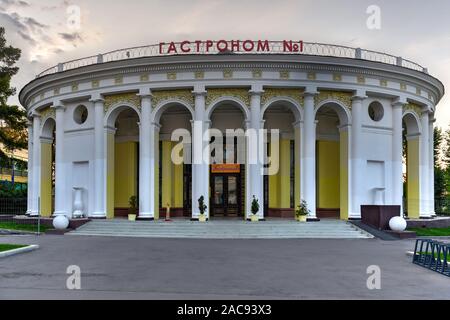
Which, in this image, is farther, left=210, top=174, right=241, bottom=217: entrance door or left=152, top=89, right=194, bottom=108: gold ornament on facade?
left=210, top=174, right=241, bottom=217: entrance door

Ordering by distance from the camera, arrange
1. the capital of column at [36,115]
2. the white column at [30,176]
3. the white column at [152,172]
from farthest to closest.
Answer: the white column at [30,176] < the capital of column at [36,115] < the white column at [152,172]

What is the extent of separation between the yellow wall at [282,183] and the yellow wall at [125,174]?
8.98 meters

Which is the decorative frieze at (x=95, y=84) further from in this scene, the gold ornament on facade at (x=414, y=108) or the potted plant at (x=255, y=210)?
the gold ornament on facade at (x=414, y=108)

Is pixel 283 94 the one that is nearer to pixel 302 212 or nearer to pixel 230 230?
pixel 302 212

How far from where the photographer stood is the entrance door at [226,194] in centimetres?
2869

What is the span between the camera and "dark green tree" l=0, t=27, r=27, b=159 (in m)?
33.6

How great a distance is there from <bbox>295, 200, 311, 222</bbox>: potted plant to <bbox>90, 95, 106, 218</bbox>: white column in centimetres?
1116

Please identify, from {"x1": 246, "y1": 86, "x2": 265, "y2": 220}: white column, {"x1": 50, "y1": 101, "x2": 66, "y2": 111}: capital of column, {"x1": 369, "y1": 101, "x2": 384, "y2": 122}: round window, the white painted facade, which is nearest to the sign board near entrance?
the white painted facade

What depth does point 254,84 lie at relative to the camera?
24.2 meters

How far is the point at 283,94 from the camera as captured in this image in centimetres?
2461

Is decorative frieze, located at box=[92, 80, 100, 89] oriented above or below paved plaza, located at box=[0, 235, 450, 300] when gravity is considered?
above

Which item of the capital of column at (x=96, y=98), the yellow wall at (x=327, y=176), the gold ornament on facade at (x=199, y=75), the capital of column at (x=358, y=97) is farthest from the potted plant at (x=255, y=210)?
the capital of column at (x=96, y=98)

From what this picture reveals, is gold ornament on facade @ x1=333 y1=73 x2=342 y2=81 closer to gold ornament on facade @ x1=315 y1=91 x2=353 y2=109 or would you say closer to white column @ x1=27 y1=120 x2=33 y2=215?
gold ornament on facade @ x1=315 y1=91 x2=353 y2=109

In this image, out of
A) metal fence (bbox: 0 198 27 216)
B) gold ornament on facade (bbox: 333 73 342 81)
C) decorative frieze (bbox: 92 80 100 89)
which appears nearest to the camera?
gold ornament on facade (bbox: 333 73 342 81)
